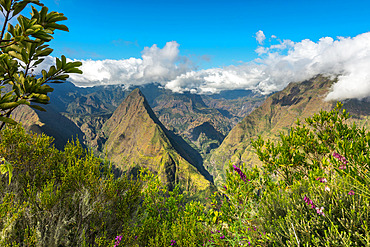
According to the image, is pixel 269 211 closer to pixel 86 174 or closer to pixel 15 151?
pixel 86 174

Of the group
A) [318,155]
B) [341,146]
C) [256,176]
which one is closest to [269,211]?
[256,176]

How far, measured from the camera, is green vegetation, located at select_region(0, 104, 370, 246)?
255 inches

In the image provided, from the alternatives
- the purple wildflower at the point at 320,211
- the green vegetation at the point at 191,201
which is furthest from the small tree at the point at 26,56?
the purple wildflower at the point at 320,211

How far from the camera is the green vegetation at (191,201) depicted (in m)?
6.49

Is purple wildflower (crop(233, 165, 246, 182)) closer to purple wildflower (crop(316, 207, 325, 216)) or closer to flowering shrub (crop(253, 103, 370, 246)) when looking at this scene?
flowering shrub (crop(253, 103, 370, 246))

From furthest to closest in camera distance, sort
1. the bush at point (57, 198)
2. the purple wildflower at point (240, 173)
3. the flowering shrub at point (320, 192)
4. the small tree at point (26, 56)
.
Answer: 1. the purple wildflower at point (240, 173)
2. the bush at point (57, 198)
3. the flowering shrub at point (320, 192)
4. the small tree at point (26, 56)

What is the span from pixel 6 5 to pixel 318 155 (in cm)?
1230

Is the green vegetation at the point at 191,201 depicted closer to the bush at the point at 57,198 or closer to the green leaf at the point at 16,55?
the bush at the point at 57,198

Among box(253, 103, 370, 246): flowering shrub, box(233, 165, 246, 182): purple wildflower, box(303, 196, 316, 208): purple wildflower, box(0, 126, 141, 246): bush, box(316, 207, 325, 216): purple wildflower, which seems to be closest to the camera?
box(253, 103, 370, 246): flowering shrub

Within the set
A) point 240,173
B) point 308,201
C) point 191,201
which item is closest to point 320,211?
point 308,201

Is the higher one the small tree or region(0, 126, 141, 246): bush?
the small tree

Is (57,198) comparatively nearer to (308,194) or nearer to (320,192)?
(308,194)

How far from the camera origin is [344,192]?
6133mm

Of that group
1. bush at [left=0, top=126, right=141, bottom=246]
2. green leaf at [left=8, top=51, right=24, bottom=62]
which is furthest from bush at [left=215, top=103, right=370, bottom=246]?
green leaf at [left=8, top=51, right=24, bottom=62]
